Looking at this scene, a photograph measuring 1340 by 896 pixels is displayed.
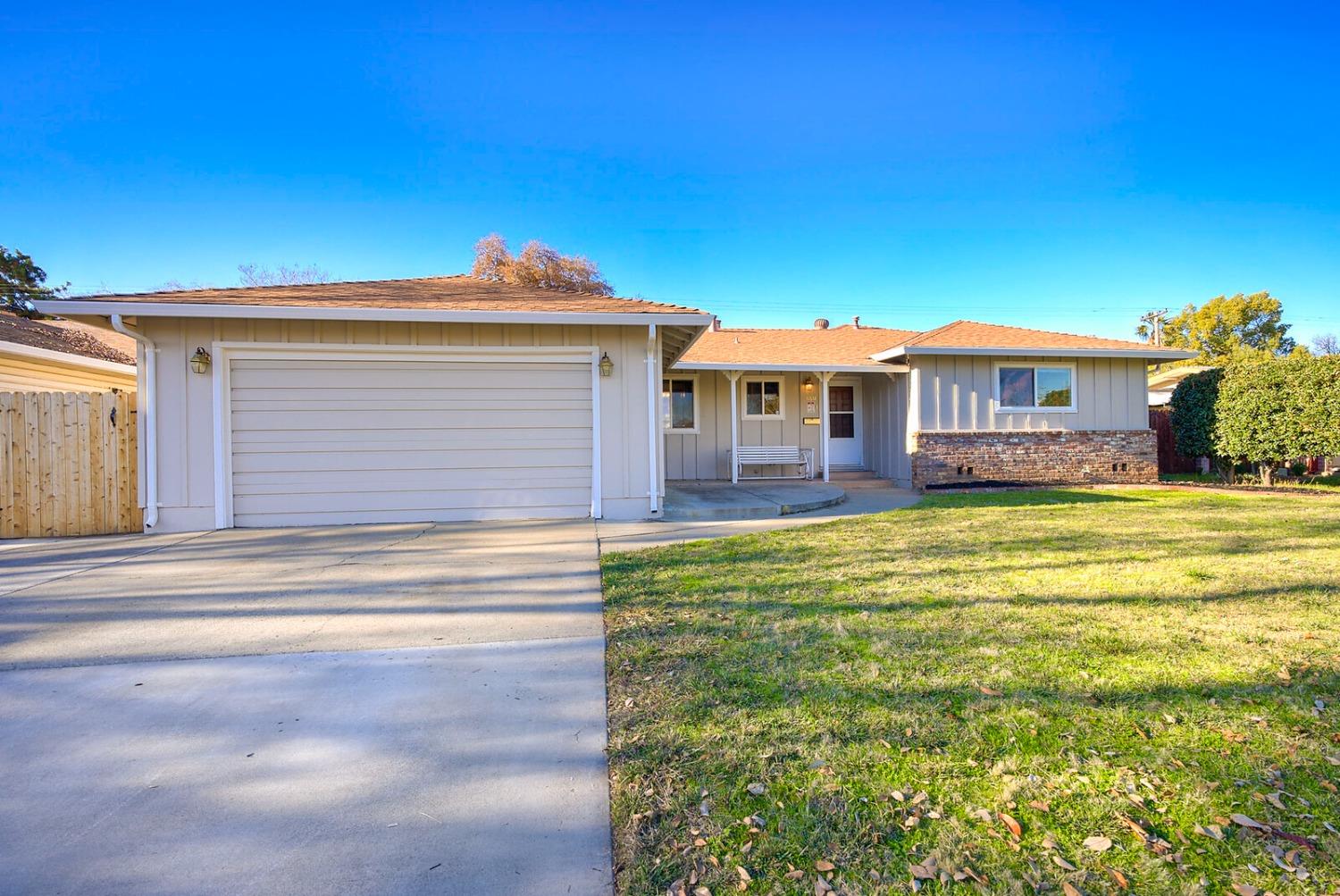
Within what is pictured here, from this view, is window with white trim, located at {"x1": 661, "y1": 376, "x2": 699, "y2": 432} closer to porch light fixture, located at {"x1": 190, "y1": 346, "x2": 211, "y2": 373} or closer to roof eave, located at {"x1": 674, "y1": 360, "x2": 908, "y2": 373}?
roof eave, located at {"x1": 674, "y1": 360, "x2": 908, "y2": 373}

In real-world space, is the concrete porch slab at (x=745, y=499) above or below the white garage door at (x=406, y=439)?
below

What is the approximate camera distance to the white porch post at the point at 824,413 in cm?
1248

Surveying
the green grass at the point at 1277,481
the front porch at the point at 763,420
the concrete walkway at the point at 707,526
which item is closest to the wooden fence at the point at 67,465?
the concrete walkway at the point at 707,526

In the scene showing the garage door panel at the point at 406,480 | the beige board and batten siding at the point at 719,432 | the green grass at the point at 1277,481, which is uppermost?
the beige board and batten siding at the point at 719,432

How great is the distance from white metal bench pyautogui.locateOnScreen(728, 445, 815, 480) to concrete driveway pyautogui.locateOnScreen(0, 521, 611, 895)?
317 inches

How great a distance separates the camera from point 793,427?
13.3 metres

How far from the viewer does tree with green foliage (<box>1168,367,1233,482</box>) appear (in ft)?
41.0

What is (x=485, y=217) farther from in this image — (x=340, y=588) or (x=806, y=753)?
(x=806, y=753)

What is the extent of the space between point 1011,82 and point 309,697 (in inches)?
541

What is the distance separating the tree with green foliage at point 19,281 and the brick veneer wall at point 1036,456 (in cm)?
2968

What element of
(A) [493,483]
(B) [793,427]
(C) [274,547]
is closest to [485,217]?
(B) [793,427]

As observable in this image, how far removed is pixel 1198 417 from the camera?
1277 centimetres

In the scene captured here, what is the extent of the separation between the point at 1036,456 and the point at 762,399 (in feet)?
19.1

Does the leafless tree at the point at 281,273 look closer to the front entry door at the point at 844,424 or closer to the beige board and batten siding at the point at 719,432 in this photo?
the beige board and batten siding at the point at 719,432
